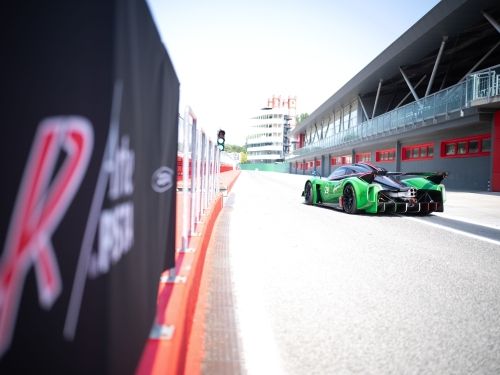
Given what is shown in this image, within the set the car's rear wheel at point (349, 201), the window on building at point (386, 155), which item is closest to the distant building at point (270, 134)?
the window on building at point (386, 155)

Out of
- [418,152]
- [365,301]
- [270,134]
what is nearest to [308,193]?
[365,301]

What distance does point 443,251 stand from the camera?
17.4 feet

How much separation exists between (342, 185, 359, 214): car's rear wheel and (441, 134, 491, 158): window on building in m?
13.8

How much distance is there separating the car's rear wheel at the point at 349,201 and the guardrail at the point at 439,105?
11.2m

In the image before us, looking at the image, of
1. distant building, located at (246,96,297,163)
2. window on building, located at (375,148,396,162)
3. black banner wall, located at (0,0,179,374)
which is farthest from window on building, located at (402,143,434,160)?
distant building, located at (246,96,297,163)

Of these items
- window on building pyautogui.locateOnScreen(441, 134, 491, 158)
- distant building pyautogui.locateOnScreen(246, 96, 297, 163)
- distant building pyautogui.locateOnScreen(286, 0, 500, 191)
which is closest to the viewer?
distant building pyautogui.locateOnScreen(286, 0, 500, 191)

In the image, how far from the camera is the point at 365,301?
329 centimetres

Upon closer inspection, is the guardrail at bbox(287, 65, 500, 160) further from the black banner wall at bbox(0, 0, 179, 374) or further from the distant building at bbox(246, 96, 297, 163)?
the distant building at bbox(246, 96, 297, 163)

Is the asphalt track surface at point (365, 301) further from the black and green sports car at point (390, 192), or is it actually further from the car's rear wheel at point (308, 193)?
the car's rear wheel at point (308, 193)

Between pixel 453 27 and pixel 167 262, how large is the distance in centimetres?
2433

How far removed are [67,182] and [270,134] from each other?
135 meters

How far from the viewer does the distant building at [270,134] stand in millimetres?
131625

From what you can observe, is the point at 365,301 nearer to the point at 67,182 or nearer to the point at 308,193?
the point at 67,182

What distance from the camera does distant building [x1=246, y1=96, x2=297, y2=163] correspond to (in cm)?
13162
